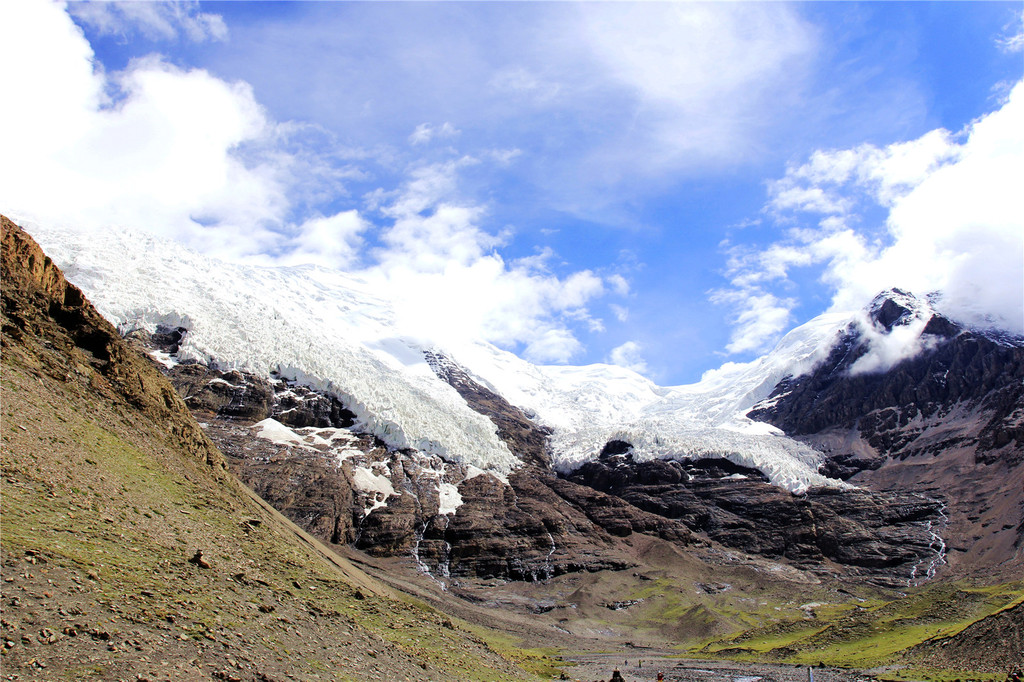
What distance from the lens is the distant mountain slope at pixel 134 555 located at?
23.1 m

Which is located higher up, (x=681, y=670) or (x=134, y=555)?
(x=134, y=555)

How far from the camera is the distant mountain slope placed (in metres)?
23.1

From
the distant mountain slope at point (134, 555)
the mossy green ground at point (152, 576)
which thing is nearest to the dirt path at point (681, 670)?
the distant mountain slope at point (134, 555)

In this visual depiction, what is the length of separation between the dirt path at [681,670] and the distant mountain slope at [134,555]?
1321 inches

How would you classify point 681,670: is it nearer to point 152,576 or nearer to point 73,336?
point 152,576

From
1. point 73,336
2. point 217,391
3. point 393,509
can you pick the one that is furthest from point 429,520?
point 73,336

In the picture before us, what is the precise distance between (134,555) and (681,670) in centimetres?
7783

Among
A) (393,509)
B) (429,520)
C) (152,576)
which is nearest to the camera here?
(152,576)

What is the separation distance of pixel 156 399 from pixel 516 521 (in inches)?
5684

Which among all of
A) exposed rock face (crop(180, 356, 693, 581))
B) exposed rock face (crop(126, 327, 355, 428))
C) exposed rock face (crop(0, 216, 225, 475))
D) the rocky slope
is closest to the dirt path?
exposed rock face (crop(0, 216, 225, 475))

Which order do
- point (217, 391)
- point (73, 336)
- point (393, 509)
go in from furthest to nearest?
point (217, 391) → point (393, 509) → point (73, 336)

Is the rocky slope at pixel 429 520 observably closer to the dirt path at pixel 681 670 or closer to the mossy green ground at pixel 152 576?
the dirt path at pixel 681 670

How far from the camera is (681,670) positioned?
284ft

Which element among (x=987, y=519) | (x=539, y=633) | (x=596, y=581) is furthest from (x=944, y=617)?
(x=987, y=519)
